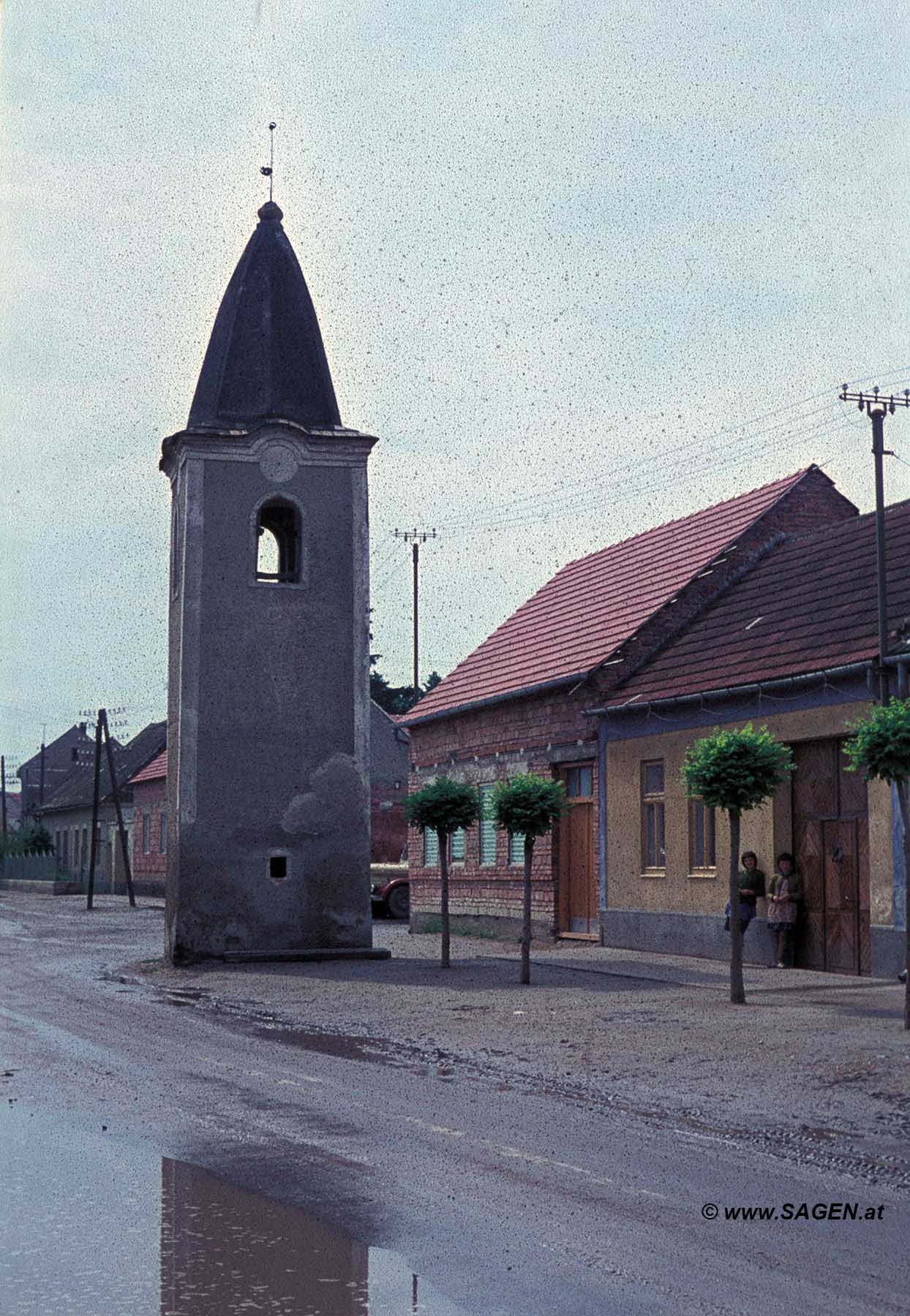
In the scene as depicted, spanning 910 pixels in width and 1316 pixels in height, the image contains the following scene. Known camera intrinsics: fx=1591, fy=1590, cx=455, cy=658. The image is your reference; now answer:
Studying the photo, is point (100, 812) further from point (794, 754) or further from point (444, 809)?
point (794, 754)

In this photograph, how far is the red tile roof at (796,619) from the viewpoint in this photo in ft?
68.9

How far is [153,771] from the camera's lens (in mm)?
66000

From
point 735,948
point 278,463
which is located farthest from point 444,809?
point 735,948

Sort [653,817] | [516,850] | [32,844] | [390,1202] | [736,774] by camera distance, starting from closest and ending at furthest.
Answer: [390,1202]
[736,774]
[653,817]
[516,850]
[32,844]

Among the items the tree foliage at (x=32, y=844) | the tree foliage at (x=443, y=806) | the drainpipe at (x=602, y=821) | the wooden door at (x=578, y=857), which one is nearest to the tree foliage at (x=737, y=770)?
the tree foliage at (x=443, y=806)

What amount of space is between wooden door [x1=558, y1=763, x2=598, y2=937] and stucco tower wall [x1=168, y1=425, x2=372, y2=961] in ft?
14.5

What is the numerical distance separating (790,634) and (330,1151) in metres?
15.6

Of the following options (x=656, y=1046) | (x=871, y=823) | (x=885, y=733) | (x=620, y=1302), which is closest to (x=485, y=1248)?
(x=620, y=1302)

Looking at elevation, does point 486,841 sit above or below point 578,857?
above

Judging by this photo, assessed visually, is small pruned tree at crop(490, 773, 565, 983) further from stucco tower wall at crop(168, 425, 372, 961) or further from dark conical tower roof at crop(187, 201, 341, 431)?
dark conical tower roof at crop(187, 201, 341, 431)

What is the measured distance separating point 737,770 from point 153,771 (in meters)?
51.5

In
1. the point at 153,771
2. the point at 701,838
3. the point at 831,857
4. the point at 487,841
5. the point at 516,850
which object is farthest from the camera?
the point at 153,771

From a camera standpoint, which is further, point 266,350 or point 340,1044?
point 266,350

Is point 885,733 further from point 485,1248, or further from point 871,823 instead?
point 485,1248
